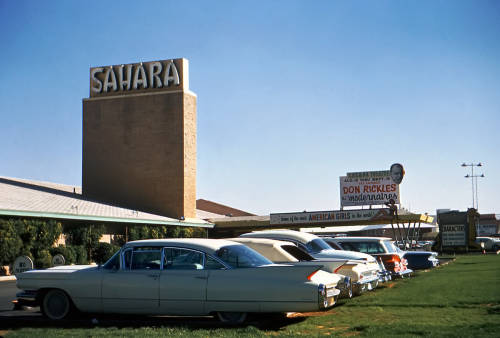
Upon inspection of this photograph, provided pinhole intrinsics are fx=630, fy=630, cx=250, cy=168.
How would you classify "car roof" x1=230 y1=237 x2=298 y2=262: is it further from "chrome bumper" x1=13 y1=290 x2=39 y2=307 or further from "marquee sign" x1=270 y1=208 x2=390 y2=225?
"marquee sign" x1=270 y1=208 x2=390 y2=225

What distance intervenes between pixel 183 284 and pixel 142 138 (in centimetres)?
3899

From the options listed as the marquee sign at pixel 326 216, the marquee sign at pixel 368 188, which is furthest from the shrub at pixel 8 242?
the marquee sign at pixel 368 188

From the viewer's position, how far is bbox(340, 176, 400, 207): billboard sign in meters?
51.2

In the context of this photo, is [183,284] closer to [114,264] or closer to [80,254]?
[114,264]

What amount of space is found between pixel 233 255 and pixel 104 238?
1044 inches

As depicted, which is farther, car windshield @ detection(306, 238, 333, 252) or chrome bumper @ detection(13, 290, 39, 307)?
car windshield @ detection(306, 238, 333, 252)

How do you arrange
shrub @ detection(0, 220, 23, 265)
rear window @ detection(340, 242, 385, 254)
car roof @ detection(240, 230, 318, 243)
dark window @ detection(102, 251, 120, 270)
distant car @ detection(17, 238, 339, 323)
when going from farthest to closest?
shrub @ detection(0, 220, 23, 265)
rear window @ detection(340, 242, 385, 254)
car roof @ detection(240, 230, 318, 243)
dark window @ detection(102, 251, 120, 270)
distant car @ detection(17, 238, 339, 323)

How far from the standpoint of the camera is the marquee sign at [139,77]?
4809cm

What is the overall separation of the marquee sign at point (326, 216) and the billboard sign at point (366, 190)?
178 inches

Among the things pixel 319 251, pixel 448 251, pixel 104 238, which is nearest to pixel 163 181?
pixel 104 238

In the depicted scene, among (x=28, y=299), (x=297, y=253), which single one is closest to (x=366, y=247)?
(x=297, y=253)

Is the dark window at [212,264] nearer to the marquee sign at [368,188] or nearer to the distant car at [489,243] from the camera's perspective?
the marquee sign at [368,188]

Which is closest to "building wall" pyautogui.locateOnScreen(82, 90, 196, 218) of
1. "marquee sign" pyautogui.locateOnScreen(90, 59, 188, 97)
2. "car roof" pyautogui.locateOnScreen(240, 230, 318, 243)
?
"marquee sign" pyautogui.locateOnScreen(90, 59, 188, 97)

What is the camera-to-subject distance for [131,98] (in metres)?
48.9
